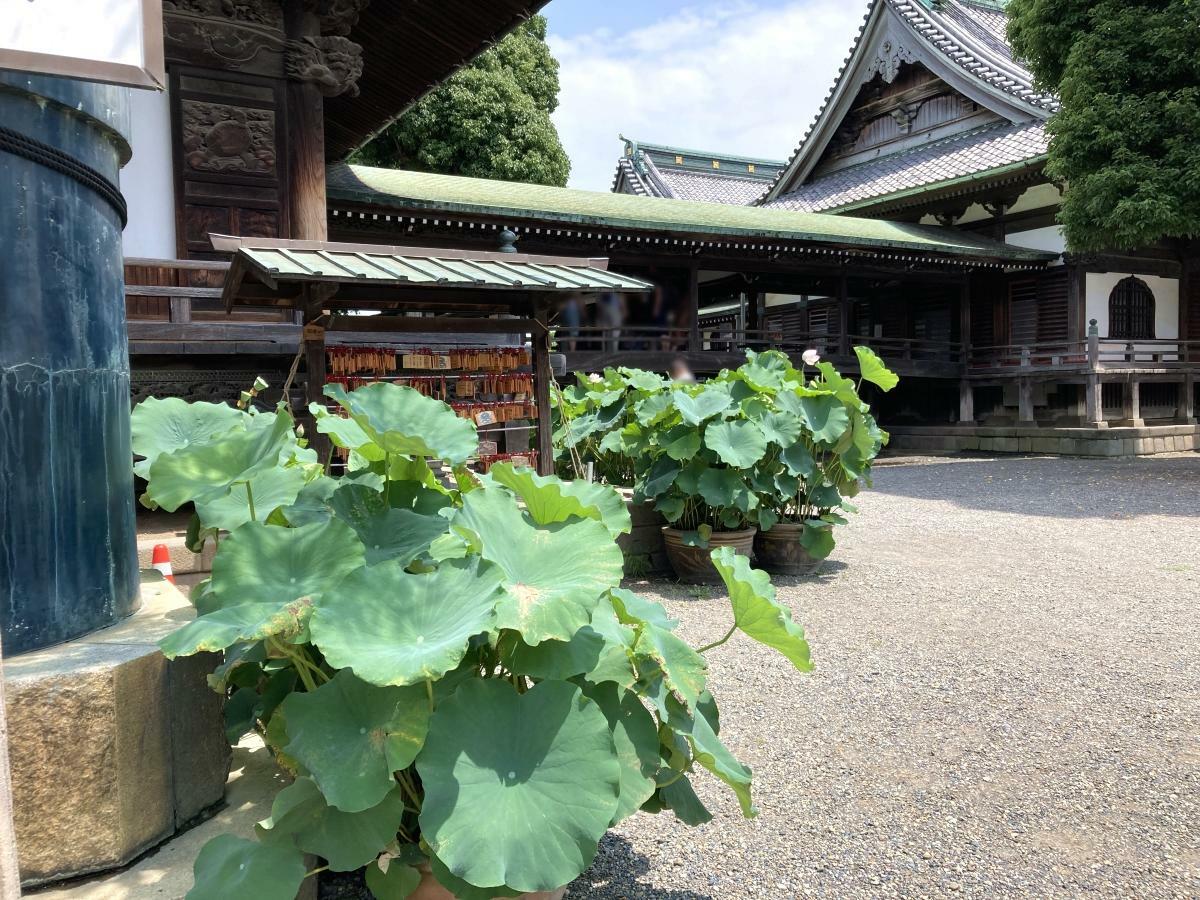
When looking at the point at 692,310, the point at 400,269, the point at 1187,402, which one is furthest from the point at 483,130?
the point at 1187,402

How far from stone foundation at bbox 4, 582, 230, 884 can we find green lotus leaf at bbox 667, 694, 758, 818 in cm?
97

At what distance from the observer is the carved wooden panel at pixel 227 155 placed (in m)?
6.51

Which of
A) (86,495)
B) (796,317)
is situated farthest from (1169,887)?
(796,317)

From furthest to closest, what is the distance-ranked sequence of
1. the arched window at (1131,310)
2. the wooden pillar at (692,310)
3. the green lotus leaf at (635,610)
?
the arched window at (1131,310), the wooden pillar at (692,310), the green lotus leaf at (635,610)

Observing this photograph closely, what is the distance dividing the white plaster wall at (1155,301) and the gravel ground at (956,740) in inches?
398

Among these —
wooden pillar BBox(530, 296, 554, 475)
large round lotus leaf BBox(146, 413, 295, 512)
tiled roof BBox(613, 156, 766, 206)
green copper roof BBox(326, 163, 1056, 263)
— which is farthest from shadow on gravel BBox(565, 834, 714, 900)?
tiled roof BBox(613, 156, 766, 206)

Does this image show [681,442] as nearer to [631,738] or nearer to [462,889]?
[631,738]

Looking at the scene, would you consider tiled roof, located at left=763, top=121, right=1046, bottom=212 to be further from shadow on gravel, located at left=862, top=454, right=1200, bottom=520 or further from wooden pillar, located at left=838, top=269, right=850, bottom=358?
shadow on gravel, located at left=862, top=454, right=1200, bottom=520

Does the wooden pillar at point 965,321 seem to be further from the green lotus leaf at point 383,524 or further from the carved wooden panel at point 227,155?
the green lotus leaf at point 383,524

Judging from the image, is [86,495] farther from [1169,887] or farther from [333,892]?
[1169,887]

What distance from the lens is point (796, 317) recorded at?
18.7 m

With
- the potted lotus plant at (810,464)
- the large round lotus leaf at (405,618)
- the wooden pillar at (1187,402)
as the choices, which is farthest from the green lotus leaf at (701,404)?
the wooden pillar at (1187,402)

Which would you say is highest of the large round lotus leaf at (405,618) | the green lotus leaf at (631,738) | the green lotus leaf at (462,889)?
the large round lotus leaf at (405,618)

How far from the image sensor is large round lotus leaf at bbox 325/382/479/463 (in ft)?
5.78
